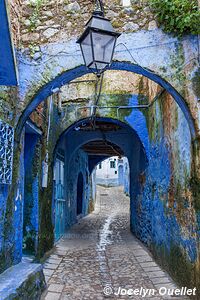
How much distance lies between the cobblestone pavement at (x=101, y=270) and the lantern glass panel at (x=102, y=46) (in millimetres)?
3022

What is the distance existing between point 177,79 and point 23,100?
205cm

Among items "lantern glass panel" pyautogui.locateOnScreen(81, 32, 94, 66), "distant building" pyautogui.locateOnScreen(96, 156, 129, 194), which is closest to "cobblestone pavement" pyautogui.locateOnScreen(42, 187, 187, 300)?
"lantern glass panel" pyautogui.locateOnScreen(81, 32, 94, 66)

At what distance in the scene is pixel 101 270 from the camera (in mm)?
5293

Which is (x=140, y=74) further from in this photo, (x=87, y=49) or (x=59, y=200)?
(x=59, y=200)

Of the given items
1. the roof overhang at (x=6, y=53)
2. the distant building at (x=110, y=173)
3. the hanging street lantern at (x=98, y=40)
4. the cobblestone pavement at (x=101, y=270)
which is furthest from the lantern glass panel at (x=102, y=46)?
the distant building at (x=110, y=173)

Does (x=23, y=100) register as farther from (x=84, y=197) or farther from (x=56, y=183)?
(x=84, y=197)

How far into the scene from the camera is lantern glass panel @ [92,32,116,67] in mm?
3160

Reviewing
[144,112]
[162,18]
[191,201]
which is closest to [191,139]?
[191,201]

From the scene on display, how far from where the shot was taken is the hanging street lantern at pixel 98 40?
10.3ft

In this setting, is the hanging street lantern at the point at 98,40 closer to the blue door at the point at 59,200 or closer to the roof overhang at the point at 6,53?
the roof overhang at the point at 6,53

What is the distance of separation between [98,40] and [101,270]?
3894 mm

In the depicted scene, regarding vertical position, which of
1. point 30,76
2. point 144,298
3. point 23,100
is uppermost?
point 30,76

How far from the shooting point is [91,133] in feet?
32.6

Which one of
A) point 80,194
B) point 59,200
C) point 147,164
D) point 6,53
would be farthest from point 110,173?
point 6,53
